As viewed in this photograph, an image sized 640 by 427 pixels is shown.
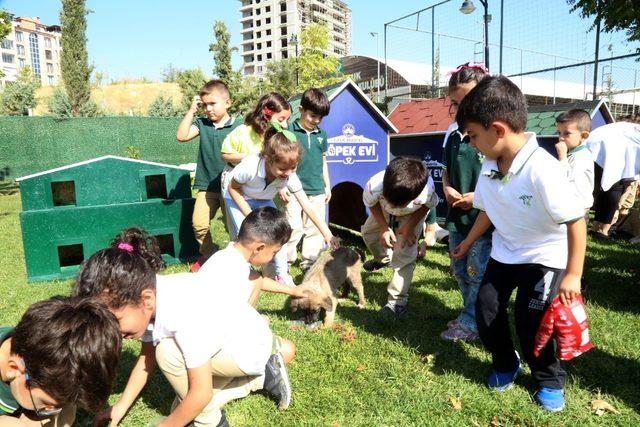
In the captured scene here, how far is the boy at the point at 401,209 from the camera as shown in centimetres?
344

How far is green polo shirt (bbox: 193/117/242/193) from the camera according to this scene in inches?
195

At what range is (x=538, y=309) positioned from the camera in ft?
7.91

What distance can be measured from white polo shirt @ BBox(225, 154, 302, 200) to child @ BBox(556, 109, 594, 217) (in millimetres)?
2517

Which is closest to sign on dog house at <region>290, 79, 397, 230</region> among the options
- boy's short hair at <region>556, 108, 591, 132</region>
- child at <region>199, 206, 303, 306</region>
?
boy's short hair at <region>556, 108, 591, 132</region>

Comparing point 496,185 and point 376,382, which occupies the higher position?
point 496,185

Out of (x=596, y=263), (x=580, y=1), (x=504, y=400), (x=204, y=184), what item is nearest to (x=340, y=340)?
(x=504, y=400)

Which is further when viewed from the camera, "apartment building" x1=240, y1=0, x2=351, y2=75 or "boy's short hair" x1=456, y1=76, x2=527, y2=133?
"apartment building" x1=240, y1=0, x2=351, y2=75

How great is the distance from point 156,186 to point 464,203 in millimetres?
3910

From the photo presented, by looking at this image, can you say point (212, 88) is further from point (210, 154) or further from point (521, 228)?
point (521, 228)

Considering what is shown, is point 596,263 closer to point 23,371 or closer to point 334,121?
point 334,121

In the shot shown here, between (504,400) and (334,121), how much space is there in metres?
4.56

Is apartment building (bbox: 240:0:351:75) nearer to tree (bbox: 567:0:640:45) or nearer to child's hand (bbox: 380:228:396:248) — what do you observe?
tree (bbox: 567:0:640:45)

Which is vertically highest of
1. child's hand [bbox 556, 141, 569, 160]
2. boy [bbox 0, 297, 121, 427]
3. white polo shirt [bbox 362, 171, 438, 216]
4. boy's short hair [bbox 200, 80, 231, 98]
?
boy's short hair [bbox 200, 80, 231, 98]

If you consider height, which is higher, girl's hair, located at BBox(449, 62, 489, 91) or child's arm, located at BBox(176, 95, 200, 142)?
girl's hair, located at BBox(449, 62, 489, 91)
